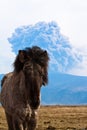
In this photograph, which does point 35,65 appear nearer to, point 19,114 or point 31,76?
point 31,76

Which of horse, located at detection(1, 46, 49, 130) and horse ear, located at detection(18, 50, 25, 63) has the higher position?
horse ear, located at detection(18, 50, 25, 63)

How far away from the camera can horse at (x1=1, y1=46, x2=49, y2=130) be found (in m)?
12.9

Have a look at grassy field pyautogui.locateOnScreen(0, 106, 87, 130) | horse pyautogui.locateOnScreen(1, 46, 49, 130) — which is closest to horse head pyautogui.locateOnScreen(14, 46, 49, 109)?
horse pyautogui.locateOnScreen(1, 46, 49, 130)

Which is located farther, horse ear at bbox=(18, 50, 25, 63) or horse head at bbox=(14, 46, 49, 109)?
horse ear at bbox=(18, 50, 25, 63)

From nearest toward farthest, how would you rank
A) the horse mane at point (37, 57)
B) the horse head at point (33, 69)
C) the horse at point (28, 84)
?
the horse head at point (33, 69) < the horse at point (28, 84) < the horse mane at point (37, 57)

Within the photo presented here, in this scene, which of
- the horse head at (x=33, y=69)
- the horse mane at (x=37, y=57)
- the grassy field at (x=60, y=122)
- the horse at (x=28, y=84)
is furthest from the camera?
the grassy field at (x=60, y=122)

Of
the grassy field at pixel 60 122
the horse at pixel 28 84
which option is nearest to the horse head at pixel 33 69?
the horse at pixel 28 84

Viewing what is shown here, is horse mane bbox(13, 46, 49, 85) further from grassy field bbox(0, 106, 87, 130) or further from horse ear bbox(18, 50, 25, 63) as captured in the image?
grassy field bbox(0, 106, 87, 130)

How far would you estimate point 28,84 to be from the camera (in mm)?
12906

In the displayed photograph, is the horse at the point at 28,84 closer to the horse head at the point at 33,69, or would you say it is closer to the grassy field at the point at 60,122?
the horse head at the point at 33,69

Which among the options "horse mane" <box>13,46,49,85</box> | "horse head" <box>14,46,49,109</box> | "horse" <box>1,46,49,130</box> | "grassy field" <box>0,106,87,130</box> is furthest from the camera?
"grassy field" <box>0,106,87,130</box>

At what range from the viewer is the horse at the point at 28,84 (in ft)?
42.2

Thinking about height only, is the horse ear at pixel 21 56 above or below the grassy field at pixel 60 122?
above

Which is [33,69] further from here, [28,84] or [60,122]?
[60,122]
